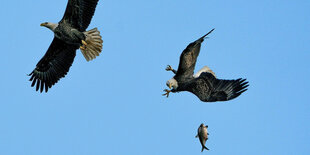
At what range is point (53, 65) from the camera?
1236 cm

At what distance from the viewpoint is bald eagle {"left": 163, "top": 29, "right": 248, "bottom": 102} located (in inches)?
392

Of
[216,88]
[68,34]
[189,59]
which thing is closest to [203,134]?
[216,88]

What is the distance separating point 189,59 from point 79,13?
2.73 m

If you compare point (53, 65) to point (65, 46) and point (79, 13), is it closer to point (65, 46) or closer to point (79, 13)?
point (65, 46)

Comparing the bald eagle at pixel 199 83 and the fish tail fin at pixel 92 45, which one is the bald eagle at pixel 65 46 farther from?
the bald eagle at pixel 199 83

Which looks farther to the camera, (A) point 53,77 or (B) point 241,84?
(A) point 53,77

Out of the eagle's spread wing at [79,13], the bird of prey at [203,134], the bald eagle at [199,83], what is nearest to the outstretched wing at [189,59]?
the bald eagle at [199,83]

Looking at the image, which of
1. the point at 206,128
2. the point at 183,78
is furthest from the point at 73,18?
the point at 206,128

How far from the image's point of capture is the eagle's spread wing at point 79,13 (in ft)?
37.1

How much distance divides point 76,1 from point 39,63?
1.94 metres

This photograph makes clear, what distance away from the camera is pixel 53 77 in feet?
40.7

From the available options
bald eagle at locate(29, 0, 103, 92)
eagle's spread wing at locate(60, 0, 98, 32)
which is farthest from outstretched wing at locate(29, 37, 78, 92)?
eagle's spread wing at locate(60, 0, 98, 32)

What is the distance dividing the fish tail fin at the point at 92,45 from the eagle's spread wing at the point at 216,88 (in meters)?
3.05

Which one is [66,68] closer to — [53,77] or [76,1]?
[53,77]
